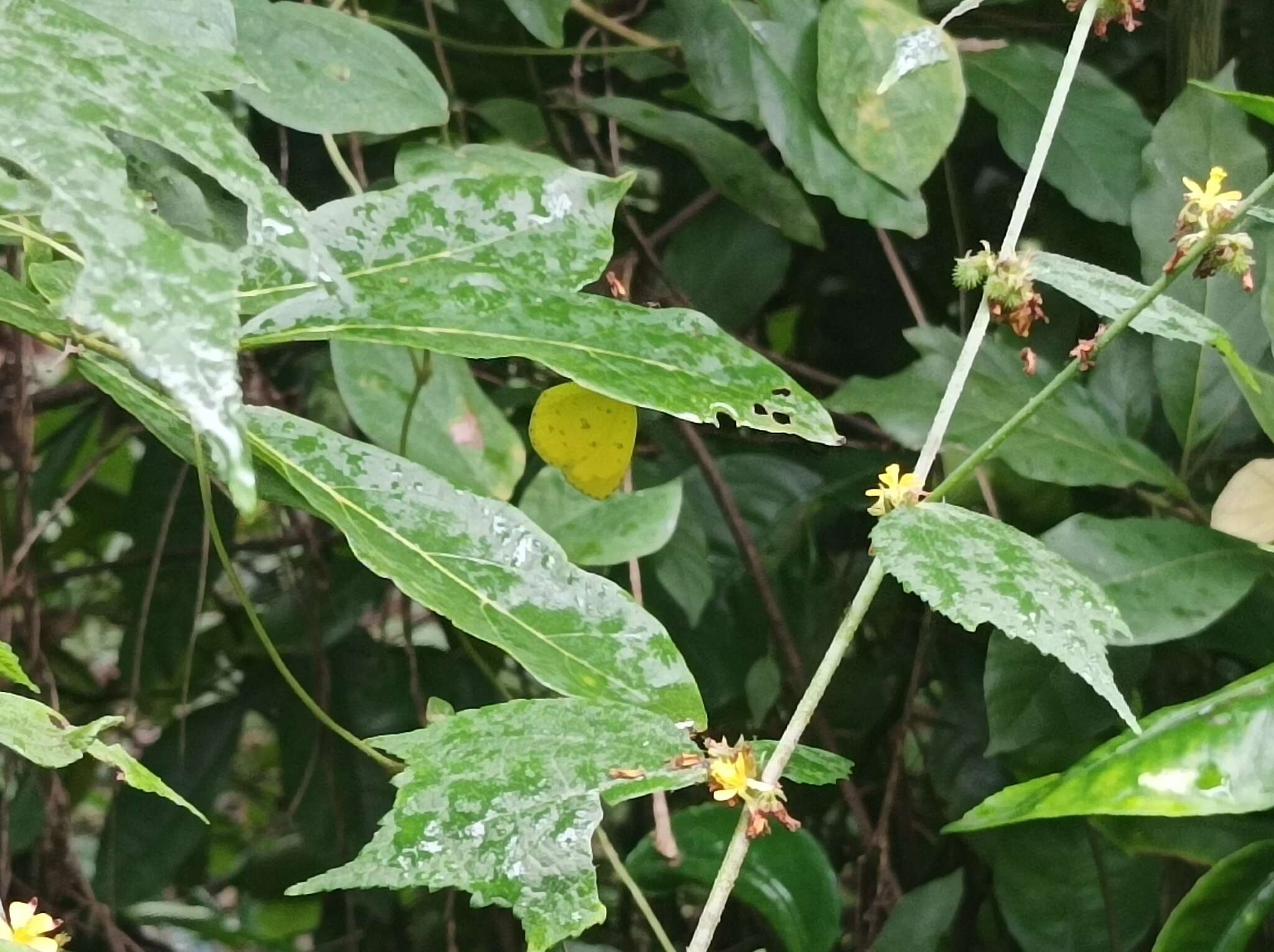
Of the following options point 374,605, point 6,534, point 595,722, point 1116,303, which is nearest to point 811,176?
point 1116,303

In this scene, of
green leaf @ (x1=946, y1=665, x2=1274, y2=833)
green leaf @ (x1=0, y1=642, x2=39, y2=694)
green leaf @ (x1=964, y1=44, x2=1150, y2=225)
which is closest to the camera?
green leaf @ (x1=0, y1=642, x2=39, y2=694)

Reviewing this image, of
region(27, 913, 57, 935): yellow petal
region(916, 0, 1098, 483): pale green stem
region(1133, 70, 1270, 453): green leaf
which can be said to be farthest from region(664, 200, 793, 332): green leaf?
region(27, 913, 57, 935): yellow petal

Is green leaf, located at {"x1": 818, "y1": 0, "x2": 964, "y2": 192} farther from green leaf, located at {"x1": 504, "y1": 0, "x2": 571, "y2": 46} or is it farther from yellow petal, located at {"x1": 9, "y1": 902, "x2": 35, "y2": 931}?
yellow petal, located at {"x1": 9, "y1": 902, "x2": 35, "y2": 931}

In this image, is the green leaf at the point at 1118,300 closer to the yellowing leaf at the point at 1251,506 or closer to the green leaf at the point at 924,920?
the yellowing leaf at the point at 1251,506

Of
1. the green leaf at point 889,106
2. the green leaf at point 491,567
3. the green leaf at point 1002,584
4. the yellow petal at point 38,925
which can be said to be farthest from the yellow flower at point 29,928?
the green leaf at point 889,106

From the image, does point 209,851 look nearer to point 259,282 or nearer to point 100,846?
point 100,846

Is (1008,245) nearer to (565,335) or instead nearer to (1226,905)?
(565,335)
